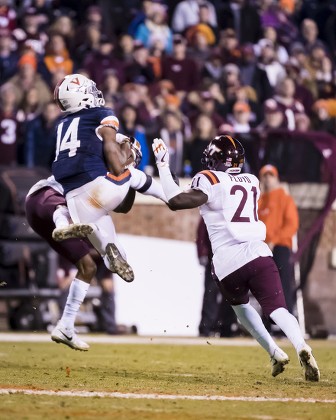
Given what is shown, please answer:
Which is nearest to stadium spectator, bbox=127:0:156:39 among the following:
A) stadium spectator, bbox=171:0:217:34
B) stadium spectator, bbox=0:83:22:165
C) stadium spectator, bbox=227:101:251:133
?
stadium spectator, bbox=171:0:217:34

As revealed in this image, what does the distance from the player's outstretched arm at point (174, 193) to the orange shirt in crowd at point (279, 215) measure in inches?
219

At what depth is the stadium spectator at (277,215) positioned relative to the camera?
14.5 meters

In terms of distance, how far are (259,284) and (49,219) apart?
2.14 metres

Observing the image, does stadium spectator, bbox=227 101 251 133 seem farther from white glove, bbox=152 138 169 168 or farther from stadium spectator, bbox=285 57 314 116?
white glove, bbox=152 138 169 168

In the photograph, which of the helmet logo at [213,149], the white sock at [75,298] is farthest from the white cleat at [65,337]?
the helmet logo at [213,149]

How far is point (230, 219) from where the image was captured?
29.8 feet

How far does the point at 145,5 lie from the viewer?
18938 millimetres

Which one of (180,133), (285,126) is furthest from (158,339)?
(285,126)

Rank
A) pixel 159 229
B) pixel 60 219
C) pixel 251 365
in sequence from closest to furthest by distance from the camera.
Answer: pixel 60 219 → pixel 251 365 → pixel 159 229

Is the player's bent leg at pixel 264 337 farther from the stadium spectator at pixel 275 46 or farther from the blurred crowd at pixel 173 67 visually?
the stadium spectator at pixel 275 46

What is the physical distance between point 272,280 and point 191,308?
20.0ft

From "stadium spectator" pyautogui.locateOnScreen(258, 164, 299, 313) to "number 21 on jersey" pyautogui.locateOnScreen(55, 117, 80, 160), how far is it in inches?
203

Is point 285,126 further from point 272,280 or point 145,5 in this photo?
point 272,280

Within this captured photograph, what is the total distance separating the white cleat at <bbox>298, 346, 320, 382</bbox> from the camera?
27.8 feet
